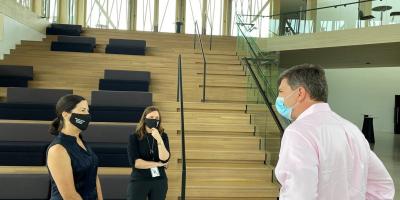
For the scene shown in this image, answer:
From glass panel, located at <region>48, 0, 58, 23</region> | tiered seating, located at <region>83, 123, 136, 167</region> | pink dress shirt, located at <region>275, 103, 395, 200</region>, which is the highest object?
glass panel, located at <region>48, 0, 58, 23</region>

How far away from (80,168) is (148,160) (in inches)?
52.2

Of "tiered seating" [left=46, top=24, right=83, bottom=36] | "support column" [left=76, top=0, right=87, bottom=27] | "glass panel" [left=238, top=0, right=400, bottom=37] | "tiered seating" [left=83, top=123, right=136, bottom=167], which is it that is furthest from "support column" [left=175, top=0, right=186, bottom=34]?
"tiered seating" [left=83, top=123, right=136, bottom=167]

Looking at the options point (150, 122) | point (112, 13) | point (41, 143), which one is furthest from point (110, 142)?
point (112, 13)

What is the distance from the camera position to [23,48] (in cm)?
932

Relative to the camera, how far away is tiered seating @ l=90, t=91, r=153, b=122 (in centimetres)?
619

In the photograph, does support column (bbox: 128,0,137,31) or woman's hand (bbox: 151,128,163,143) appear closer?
woman's hand (bbox: 151,128,163,143)

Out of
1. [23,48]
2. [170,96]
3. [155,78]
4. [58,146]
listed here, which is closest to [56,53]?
[23,48]

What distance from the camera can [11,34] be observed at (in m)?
9.06

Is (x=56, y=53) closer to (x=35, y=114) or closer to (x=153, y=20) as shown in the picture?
(x=35, y=114)

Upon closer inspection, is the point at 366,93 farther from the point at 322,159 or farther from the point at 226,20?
the point at 322,159

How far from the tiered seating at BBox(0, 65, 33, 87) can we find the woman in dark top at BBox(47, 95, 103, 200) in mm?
5488

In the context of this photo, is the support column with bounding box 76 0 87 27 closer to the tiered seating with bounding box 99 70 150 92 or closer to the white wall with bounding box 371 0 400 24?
the tiered seating with bounding box 99 70 150 92

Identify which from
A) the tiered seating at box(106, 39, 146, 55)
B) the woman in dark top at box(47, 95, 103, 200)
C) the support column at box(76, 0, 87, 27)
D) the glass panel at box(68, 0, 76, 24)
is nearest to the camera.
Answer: the woman in dark top at box(47, 95, 103, 200)

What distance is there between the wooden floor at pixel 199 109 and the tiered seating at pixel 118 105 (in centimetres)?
34
